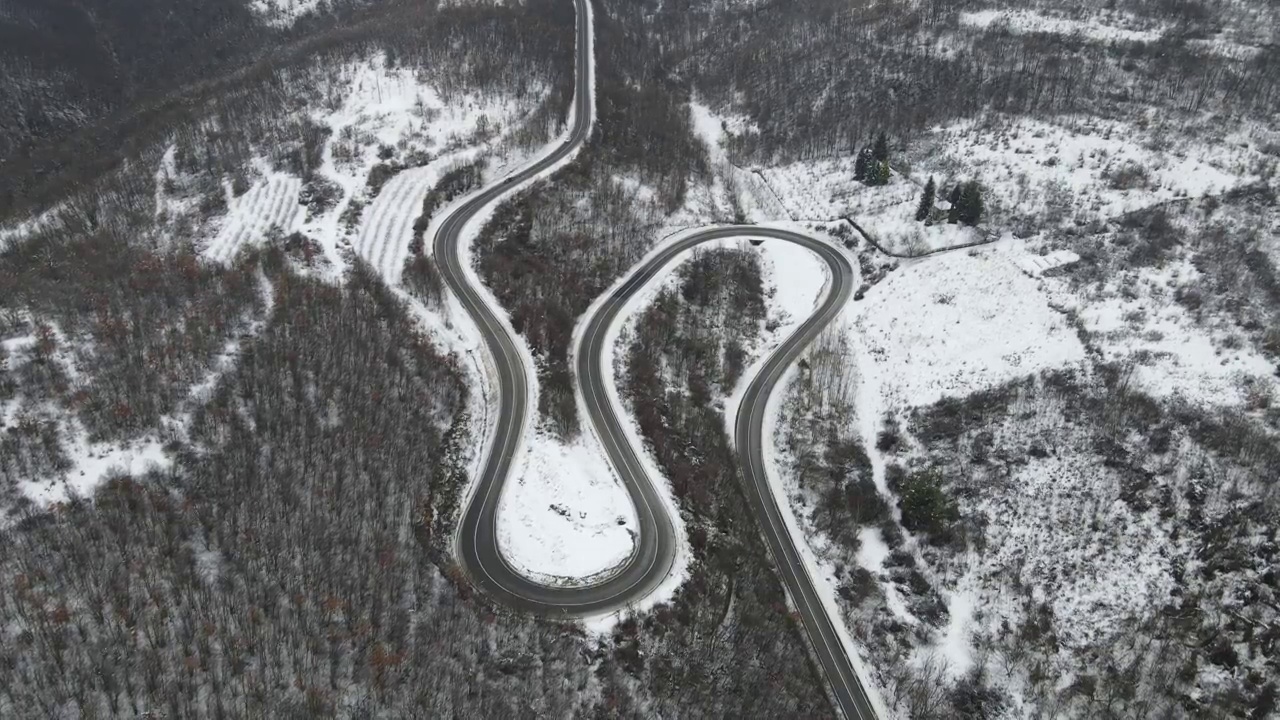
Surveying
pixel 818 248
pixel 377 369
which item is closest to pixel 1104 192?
pixel 818 248

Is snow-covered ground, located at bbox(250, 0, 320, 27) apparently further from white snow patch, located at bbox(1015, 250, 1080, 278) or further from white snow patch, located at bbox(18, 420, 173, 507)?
white snow patch, located at bbox(1015, 250, 1080, 278)

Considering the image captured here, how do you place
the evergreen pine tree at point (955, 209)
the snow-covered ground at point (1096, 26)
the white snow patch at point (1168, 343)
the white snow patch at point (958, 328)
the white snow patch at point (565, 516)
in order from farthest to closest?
1. the snow-covered ground at point (1096, 26)
2. the evergreen pine tree at point (955, 209)
3. the white snow patch at point (958, 328)
4. the white snow patch at point (1168, 343)
5. the white snow patch at point (565, 516)

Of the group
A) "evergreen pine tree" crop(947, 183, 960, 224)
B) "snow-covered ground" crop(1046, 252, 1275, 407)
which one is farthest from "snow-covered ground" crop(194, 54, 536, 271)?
"snow-covered ground" crop(1046, 252, 1275, 407)

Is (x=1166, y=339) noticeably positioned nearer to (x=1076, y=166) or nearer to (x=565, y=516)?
(x=1076, y=166)

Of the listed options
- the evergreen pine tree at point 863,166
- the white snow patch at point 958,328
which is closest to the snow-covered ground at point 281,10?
the evergreen pine tree at point 863,166

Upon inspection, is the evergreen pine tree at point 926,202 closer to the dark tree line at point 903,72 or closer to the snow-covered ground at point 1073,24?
the dark tree line at point 903,72

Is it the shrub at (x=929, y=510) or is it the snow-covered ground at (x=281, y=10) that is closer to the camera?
the shrub at (x=929, y=510)

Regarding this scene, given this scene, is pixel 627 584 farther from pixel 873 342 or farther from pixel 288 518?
pixel 873 342
